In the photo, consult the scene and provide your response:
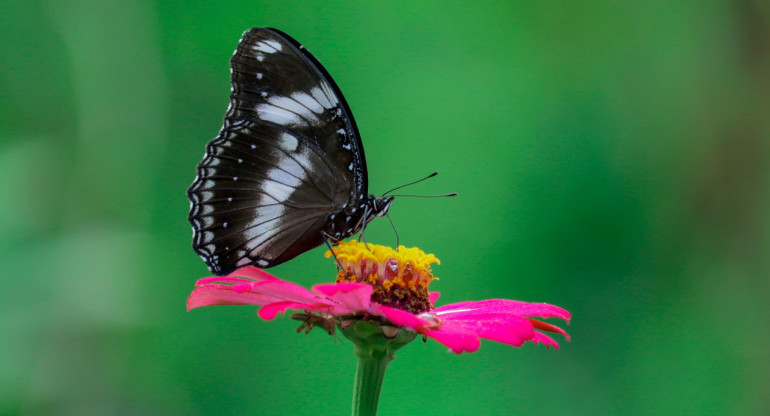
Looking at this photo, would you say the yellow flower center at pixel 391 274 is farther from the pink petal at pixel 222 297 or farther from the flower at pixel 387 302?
the pink petal at pixel 222 297

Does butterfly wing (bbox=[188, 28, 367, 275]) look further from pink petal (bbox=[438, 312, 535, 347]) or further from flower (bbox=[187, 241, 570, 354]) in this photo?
pink petal (bbox=[438, 312, 535, 347])

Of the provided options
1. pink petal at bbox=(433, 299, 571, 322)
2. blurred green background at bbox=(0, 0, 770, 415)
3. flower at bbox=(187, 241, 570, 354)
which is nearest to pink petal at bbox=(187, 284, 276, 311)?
flower at bbox=(187, 241, 570, 354)

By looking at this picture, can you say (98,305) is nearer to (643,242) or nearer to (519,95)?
(519,95)

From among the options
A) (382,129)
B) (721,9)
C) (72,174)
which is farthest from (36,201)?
(721,9)

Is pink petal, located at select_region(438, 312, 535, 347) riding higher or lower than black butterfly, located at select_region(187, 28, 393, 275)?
lower

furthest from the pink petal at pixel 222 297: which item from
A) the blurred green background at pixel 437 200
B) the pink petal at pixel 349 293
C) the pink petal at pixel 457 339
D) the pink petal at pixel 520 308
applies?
the blurred green background at pixel 437 200

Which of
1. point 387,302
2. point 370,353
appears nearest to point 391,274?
point 387,302
